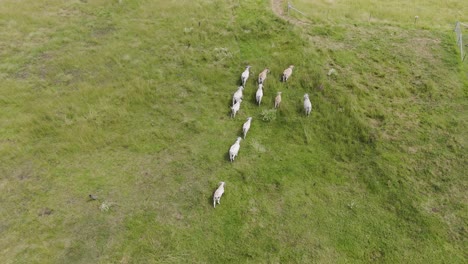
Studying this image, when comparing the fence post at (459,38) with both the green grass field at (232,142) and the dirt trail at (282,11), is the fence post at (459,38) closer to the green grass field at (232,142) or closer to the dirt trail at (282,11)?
the green grass field at (232,142)

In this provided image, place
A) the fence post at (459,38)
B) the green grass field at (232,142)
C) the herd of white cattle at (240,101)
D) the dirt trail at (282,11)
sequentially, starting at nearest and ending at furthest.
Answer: the green grass field at (232,142)
the herd of white cattle at (240,101)
the fence post at (459,38)
the dirt trail at (282,11)

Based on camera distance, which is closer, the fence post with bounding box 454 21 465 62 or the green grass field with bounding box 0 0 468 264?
the green grass field with bounding box 0 0 468 264

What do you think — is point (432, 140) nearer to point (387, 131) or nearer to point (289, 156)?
point (387, 131)

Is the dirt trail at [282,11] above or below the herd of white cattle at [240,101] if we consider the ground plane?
above

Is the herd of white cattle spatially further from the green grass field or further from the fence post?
the fence post

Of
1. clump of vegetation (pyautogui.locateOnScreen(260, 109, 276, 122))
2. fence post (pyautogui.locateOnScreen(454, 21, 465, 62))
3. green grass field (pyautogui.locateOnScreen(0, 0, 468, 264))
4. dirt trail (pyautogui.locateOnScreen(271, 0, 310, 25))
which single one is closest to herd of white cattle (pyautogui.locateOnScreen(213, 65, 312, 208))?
green grass field (pyautogui.locateOnScreen(0, 0, 468, 264))

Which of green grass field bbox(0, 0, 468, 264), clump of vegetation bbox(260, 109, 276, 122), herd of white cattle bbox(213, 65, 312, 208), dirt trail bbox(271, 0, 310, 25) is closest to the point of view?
green grass field bbox(0, 0, 468, 264)

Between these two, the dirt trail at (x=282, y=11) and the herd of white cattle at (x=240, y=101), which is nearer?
the herd of white cattle at (x=240, y=101)

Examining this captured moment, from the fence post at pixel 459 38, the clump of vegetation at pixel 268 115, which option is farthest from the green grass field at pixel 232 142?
the fence post at pixel 459 38

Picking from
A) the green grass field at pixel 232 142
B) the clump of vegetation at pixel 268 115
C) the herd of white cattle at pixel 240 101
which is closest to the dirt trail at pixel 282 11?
the green grass field at pixel 232 142

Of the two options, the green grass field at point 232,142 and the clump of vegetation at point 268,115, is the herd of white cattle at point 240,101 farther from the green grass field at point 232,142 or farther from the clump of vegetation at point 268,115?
the clump of vegetation at point 268,115

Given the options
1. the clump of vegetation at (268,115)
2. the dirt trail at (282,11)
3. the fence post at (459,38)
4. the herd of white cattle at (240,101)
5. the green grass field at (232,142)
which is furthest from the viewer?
the dirt trail at (282,11)
